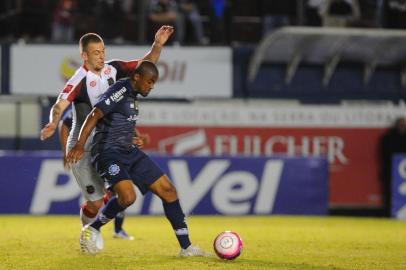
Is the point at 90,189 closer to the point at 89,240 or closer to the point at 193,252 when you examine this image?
the point at 89,240

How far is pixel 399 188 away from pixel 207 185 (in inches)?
147

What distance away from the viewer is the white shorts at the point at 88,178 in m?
9.29

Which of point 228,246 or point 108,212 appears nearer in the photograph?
point 228,246

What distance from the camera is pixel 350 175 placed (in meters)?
18.2

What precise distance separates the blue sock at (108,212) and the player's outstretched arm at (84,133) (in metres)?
0.62

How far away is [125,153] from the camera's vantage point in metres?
8.78

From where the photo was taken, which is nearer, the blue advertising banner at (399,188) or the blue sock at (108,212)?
the blue sock at (108,212)

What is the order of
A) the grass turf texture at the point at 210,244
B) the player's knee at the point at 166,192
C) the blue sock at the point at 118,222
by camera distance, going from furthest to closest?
the blue sock at the point at 118,222
the player's knee at the point at 166,192
the grass turf texture at the point at 210,244

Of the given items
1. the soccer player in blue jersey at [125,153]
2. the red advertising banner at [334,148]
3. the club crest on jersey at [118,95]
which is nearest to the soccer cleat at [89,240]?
the soccer player in blue jersey at [125,153]

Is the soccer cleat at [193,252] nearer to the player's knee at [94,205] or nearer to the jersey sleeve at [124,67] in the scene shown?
the player's knee at [94,205]

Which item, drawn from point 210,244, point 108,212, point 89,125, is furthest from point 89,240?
point 210,244

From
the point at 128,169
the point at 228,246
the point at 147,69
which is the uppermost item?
the point at 147,69

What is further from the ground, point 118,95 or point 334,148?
point 118,95

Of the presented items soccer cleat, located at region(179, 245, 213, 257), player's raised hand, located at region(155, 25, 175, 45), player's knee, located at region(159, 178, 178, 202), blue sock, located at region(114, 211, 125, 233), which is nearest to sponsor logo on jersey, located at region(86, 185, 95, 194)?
player's knee, located at region(159, 178, 178, 202)
